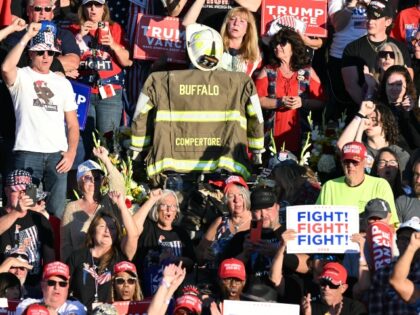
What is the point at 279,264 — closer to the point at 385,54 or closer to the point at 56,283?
the point at 56,283

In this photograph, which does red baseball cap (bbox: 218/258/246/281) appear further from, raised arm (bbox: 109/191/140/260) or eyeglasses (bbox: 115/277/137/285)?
raised arm (bbox: 109/191/140/260)

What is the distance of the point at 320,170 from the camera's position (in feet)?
71.0

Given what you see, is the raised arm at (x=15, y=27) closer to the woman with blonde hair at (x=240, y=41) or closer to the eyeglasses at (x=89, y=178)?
the eyeglasses at (x=89, y=178)

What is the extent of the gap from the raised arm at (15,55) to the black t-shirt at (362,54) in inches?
152

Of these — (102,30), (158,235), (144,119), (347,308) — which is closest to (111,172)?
(144,119)

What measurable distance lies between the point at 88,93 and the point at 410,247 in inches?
237

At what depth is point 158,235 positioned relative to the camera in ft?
65.2

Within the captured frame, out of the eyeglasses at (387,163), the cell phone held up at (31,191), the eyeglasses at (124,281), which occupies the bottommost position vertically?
the eyeglasses at (124,281)

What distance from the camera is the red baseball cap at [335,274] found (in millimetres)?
18125

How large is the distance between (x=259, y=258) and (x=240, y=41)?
3882mm

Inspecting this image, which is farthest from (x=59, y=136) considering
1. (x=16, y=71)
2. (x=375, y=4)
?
(x=375, y=4)

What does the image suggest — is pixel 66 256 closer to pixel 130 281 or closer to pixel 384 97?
pixel 130 281

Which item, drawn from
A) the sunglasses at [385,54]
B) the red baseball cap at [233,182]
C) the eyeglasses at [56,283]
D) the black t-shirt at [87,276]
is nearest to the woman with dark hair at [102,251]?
the black t-shirt at [87,276]

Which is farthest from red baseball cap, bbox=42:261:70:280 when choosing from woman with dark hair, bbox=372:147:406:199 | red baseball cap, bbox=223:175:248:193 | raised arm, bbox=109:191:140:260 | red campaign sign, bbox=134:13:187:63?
red campaign sign, bbox=134:13:187:63
